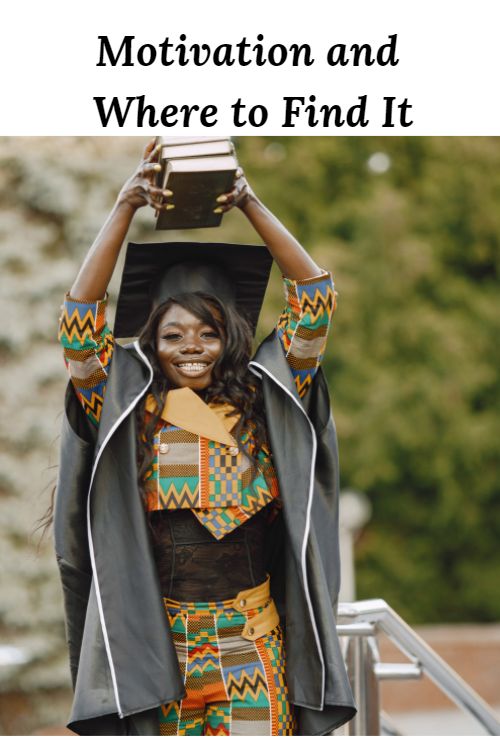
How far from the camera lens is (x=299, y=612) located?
353cm

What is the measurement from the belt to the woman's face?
2.19ft

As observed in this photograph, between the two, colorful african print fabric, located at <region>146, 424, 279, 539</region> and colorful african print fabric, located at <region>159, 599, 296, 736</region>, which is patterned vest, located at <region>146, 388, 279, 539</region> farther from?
colorful african print fabric, located at <region>159, 599, 296, 736</region>

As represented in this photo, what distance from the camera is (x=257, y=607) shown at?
3.54 m

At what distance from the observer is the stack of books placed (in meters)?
3.37

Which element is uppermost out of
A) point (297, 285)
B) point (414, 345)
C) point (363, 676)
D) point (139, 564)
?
point (414, 345)

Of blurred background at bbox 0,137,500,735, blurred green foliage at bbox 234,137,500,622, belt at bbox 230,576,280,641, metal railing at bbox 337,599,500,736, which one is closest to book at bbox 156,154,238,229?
belt at bbox 230,576,280,641

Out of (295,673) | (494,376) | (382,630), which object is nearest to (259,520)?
(295,673)

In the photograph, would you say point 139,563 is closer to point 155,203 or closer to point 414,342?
point 155,203

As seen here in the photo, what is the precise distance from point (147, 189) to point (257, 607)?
4.26 ft

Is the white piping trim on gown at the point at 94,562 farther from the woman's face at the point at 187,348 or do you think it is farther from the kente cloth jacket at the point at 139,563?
the woman's face at the point at 187,348

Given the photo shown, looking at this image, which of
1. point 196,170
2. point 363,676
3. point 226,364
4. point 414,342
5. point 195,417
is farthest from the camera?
Answer: point 414,342

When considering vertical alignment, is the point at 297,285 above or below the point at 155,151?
below

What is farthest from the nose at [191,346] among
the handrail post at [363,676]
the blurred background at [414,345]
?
the blurred background at [414,345]

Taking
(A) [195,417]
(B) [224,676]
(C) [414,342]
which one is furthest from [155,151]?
(C) [414,342]
